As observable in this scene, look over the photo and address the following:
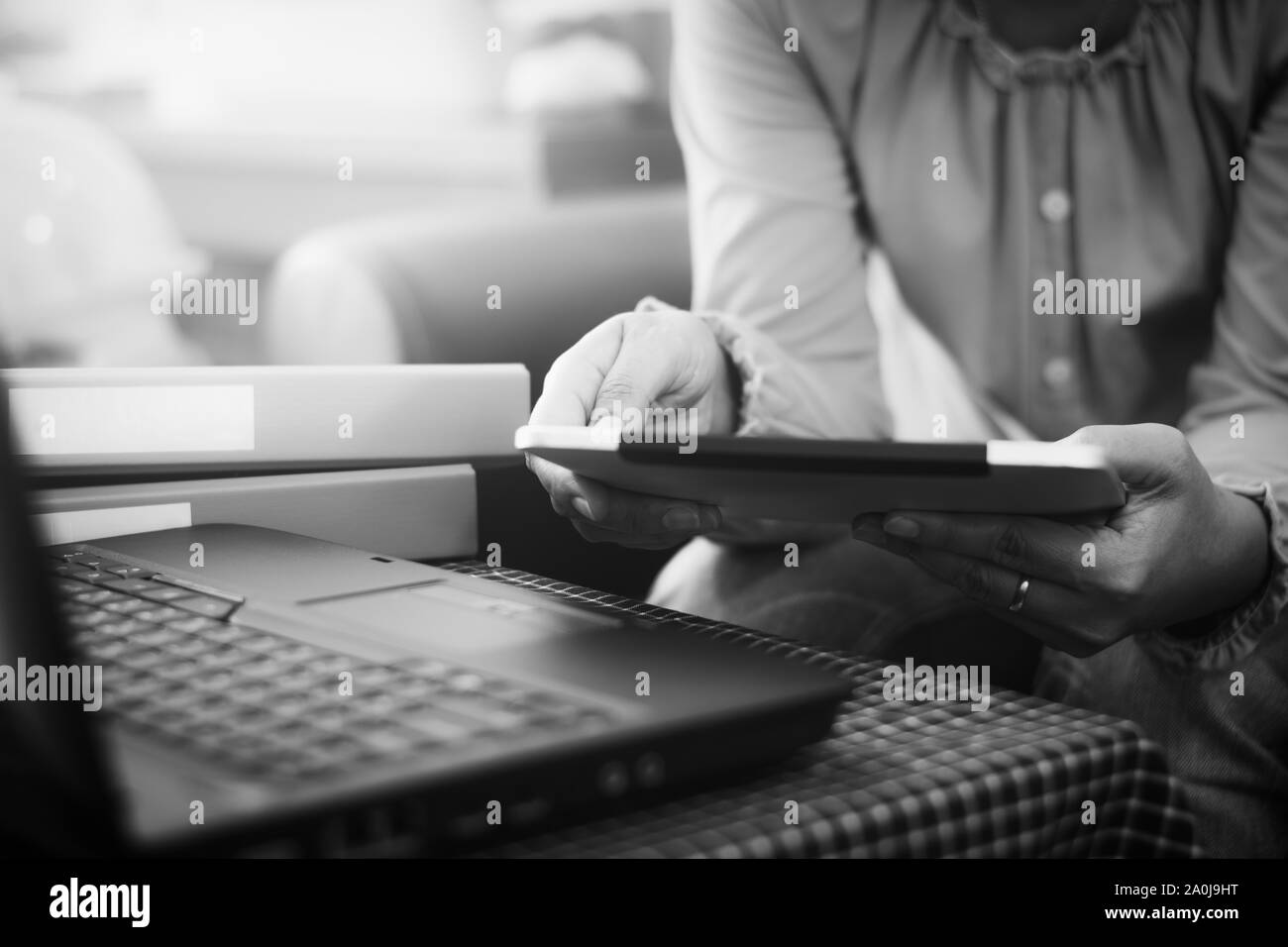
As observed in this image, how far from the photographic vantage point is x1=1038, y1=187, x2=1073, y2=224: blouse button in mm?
837

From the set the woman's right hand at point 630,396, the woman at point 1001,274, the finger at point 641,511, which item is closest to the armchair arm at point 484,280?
the woman at point 1001,274

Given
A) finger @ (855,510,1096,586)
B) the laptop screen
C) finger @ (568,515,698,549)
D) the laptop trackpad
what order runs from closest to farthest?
the laptop screen
the laptop trackpad
finger @ (855,510,1096,586)
finger @ (568,515,698,549)

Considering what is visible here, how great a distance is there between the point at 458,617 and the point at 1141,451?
31 centimetres

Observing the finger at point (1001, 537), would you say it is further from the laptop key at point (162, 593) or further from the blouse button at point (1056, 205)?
the blouse button at point (1056, 205)

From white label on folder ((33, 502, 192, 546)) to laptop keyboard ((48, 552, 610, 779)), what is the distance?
0.14 m

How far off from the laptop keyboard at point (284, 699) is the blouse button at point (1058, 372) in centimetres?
62

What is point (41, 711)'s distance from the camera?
0.72 feet

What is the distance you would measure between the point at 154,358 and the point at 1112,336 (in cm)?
144

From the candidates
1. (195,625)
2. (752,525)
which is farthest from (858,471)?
(752,525)

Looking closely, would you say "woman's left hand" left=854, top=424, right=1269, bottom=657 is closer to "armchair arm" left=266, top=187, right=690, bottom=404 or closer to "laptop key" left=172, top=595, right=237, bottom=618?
"laptop key" left=172, top=595, right=237, bottom=618

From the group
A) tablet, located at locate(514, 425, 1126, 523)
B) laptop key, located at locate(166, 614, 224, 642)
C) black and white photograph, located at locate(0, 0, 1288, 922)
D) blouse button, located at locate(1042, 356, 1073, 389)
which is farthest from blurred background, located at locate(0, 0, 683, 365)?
laptop key, located at locate(166, 614, 224, 642)

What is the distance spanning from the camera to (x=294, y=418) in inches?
22.8

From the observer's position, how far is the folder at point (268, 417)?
550mm

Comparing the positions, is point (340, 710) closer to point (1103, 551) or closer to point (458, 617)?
point (458, 617)
